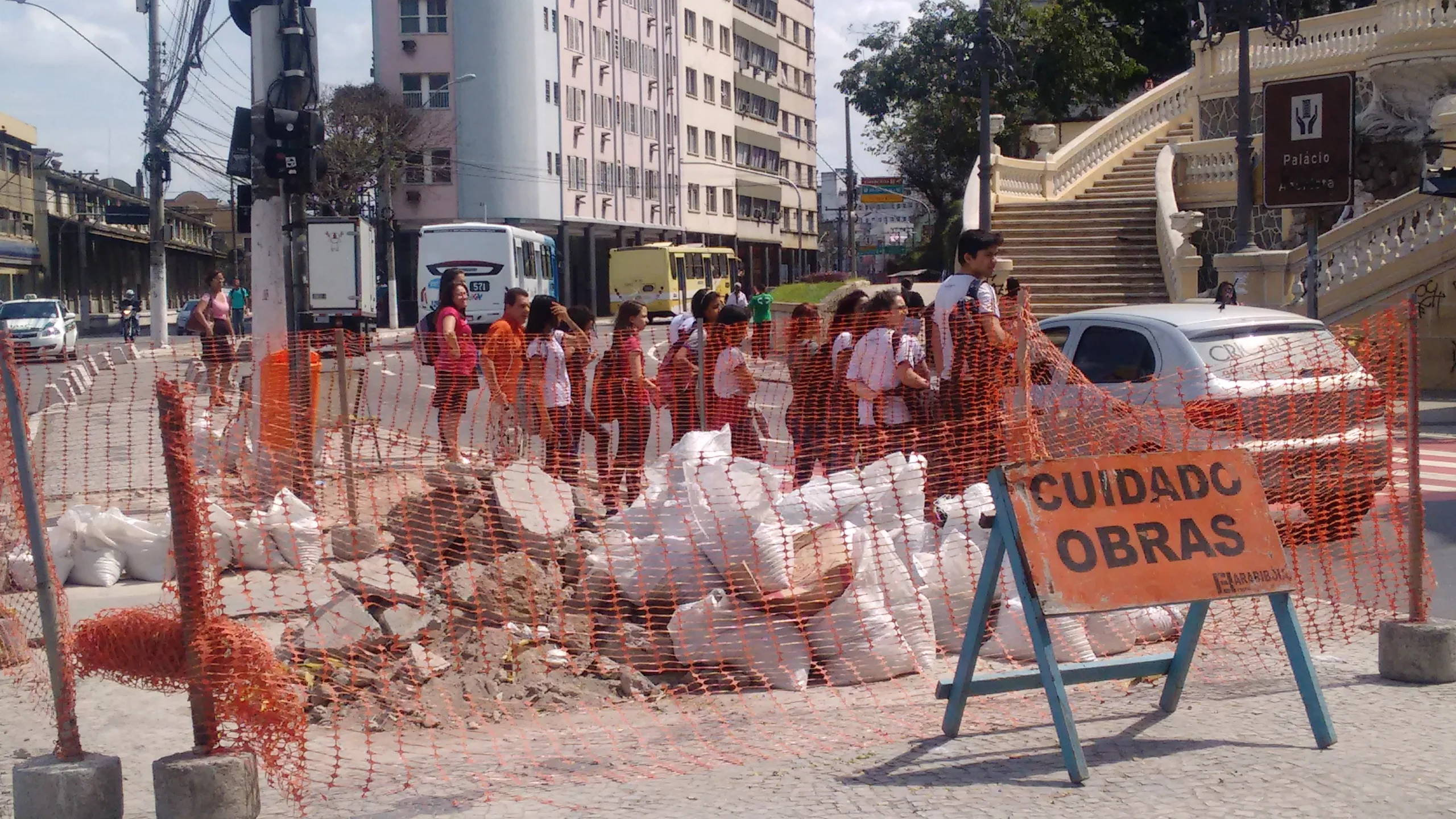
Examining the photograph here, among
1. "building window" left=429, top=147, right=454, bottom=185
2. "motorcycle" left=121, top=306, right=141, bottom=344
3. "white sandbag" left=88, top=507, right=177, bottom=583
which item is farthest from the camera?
"building window" left=429, top=147, right=454, bottom=185

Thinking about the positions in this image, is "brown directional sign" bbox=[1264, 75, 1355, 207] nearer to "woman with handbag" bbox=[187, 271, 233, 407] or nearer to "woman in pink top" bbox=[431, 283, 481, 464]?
"woman in pink top" bbox=[431, 283, 481, 464]

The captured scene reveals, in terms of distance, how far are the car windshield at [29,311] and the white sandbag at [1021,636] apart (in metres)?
35.6

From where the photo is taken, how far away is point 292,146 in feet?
36.9

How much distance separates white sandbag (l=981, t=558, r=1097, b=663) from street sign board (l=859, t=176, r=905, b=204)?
7098 centimetres

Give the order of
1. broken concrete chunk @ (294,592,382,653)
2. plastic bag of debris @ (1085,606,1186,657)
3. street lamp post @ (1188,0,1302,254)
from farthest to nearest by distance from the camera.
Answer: street lamp post @ (1188,0,1302,254)
plastic bag of debris @ (1085,606,1186,657)
broken concrete chunk @ (294,592,382,653)

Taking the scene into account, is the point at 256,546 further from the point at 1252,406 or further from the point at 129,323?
the point at 129,323

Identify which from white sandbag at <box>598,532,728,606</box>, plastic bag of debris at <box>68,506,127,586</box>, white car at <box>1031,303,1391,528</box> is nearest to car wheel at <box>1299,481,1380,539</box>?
white car at <box>1031,303,1391,528</box>

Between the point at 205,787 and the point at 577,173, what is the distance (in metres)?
62.1

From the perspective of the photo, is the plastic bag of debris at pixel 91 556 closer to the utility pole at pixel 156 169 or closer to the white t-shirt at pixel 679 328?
the white t-shirt at pixel 679 328

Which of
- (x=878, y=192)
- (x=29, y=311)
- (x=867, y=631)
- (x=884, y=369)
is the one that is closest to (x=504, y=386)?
(x=884, y=369)

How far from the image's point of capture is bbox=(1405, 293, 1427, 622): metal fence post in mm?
6008

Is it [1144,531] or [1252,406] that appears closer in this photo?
[1144,531]

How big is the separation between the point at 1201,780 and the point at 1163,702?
2.67 feet

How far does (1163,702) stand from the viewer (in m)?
5.62
